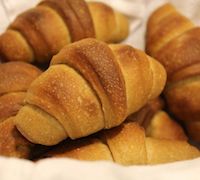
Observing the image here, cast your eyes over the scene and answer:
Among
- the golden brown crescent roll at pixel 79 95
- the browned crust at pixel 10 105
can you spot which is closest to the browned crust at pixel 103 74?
the golden brown crescent roll at pixel 79 95

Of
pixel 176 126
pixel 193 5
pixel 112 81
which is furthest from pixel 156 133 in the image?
pixel 193 5

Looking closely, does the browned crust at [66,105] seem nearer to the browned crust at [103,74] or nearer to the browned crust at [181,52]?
the browned crust at [103,74]

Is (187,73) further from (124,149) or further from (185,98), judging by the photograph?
(124,149)

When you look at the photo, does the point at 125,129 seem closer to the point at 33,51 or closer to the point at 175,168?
the point at 175,168

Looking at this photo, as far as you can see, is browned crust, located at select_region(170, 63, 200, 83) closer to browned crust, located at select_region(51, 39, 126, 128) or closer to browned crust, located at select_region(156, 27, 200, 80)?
browned crust, located at select_region(156, 27, 200, 80)

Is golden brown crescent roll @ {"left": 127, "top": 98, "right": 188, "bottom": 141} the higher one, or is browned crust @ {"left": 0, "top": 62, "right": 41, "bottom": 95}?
browned crust @ {"left": 0, "top": 62, "right": 41, "bottom": 95}

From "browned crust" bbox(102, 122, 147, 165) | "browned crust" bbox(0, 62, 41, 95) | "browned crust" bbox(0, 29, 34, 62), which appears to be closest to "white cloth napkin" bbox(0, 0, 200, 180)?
"browned crust" bbox(102, 122, 147, 165)
